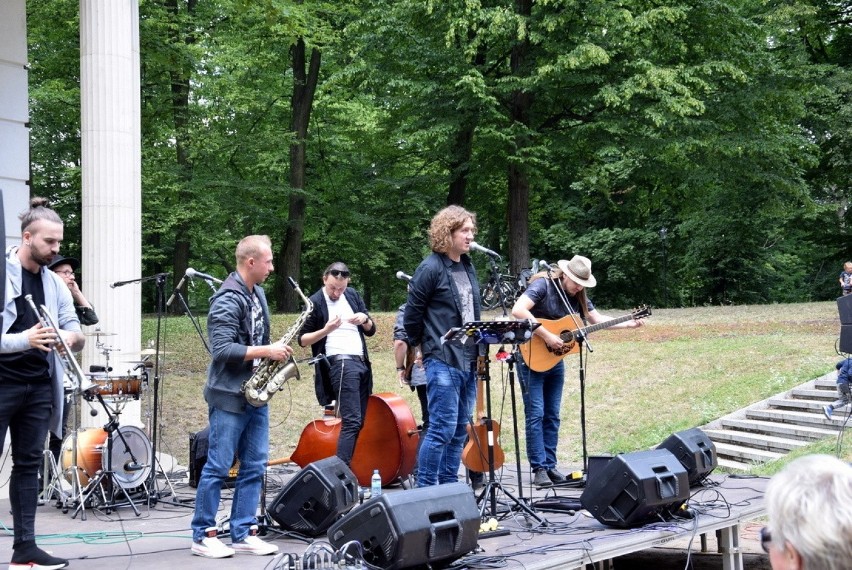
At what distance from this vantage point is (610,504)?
6.15 m

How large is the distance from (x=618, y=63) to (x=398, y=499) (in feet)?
57.5

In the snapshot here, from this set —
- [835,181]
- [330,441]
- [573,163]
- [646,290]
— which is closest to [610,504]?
[330,441]

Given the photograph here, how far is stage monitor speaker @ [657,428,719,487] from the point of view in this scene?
7.26 meters

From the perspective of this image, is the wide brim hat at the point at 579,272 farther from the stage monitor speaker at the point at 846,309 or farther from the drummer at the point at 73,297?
the drummer at the point at 73,297

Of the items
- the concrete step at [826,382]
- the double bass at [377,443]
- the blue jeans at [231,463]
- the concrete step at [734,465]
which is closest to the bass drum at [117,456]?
the double bass at [377,443]

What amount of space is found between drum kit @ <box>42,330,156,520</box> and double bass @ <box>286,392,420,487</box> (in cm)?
142

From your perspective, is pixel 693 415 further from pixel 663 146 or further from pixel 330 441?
pixel 663 146

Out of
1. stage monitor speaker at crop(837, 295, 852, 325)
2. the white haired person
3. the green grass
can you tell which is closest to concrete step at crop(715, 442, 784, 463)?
the green grass

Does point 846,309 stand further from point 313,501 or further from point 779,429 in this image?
point 313,501

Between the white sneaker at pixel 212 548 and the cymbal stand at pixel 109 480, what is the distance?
1.98 meters

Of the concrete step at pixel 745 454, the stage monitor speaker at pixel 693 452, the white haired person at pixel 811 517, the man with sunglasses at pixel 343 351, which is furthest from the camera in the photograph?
the concrete step at pixel 745 454

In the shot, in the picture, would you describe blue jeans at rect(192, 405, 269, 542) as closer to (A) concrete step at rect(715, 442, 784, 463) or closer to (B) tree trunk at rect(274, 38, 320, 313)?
(A) concrete step at rect(715, 442, 784, 463)

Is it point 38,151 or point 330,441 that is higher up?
point 38,151

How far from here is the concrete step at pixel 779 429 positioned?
467 inches
